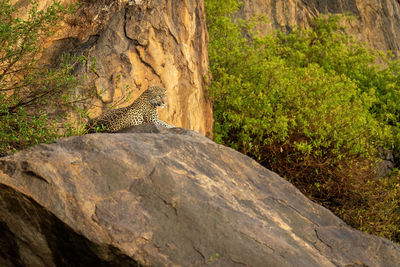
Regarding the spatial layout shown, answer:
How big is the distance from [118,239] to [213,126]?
863cm

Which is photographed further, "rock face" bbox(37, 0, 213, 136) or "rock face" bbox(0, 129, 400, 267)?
"rock face" bbox(37, 0, 213, 136)

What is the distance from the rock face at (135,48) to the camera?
409 inches

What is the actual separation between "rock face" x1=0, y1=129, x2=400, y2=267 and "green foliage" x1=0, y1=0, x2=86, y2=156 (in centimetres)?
240

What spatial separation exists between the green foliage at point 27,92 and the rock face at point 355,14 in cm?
1688

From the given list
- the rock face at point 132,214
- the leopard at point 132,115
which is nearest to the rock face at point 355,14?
the leopard at point 132,115

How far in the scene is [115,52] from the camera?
10500mm

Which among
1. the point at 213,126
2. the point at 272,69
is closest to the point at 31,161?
the point at 213,126

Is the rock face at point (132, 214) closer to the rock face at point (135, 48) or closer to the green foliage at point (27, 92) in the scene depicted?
the green foliage at point (27, 92)

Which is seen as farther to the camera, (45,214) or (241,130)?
(241,130)

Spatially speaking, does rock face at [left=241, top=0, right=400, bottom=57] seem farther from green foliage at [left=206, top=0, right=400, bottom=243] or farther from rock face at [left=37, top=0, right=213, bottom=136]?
rock face at [left=37, top=0, right=213, bottom=136]

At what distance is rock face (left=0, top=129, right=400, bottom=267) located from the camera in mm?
4824

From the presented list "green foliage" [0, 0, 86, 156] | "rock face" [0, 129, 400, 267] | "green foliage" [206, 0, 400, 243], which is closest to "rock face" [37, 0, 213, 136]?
"green foliage" [0, 0, 86, 156]

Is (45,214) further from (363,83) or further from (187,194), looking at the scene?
(363,83)

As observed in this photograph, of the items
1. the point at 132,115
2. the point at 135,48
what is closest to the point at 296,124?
the point at 135,48
